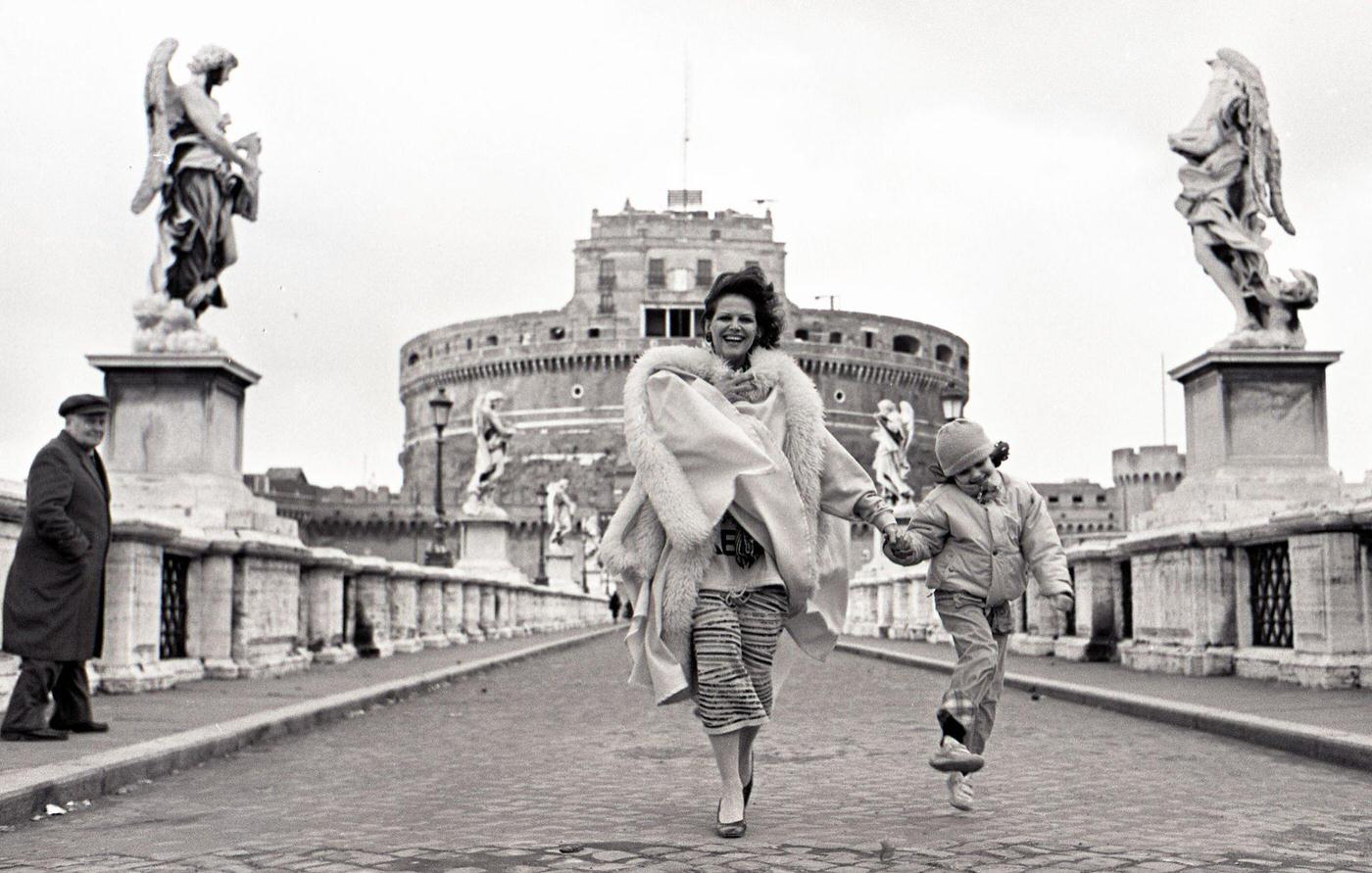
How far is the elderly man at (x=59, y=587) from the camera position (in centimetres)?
663

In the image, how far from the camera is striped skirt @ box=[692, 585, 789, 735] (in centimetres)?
467

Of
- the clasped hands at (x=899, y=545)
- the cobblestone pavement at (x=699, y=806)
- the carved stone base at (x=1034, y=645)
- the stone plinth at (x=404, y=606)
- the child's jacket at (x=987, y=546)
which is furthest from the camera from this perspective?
the stone plinth at (x=404, y=606)

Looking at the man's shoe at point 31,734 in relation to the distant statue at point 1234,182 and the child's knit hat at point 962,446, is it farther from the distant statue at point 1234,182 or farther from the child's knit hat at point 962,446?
the distant statue at point 1234,182

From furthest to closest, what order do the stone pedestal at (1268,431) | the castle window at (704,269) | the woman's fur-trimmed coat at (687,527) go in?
the castle window at (704,269), the stone pedestal at (1268,431), the woman's fur-trimmed coat at (687,527)

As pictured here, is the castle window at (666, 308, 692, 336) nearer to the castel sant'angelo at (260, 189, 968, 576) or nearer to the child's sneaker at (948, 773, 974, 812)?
the castel sant'angelo at (260, 189, 968, 576)

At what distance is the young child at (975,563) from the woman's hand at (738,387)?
2.23ft

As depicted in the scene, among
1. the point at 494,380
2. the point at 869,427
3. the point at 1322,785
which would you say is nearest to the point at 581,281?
the point at 494,380

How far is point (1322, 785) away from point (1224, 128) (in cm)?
721

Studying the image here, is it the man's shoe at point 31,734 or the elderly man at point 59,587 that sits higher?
the elderly man at point 59,587

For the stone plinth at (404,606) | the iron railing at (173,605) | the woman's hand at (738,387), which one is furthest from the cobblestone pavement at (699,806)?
the stone plinth at (404,606)

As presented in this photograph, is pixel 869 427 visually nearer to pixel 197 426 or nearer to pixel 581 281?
pixel 581 281

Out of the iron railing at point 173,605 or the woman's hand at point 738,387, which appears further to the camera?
the iron railing at point 173,605

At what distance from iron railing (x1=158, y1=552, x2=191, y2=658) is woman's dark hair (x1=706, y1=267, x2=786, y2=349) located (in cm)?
609

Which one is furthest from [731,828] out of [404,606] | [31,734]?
[404,606]
